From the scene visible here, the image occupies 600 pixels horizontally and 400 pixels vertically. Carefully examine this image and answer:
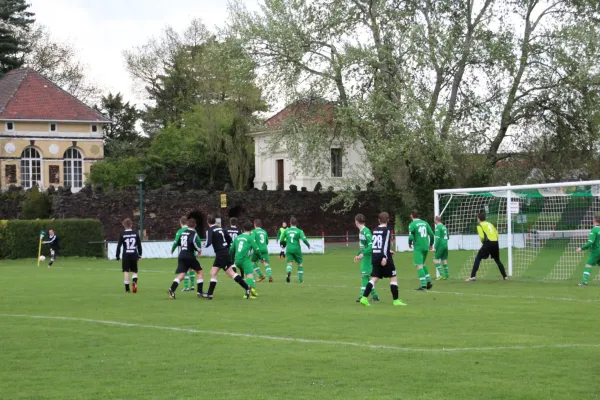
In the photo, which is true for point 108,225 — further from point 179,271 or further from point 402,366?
point 402,366

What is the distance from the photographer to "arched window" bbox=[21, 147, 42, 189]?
67688mm

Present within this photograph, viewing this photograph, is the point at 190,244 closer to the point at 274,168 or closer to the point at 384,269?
the point at 384,269

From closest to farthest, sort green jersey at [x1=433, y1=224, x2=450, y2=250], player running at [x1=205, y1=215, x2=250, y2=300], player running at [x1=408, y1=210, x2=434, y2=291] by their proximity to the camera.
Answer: player running at [x1=205, y1=215, x2=250, y2=300]
player running at [x1=408, y1=210, x2=434, y2=291]
green jersey at [x1=433, y1=224, x2=450, y2=250]

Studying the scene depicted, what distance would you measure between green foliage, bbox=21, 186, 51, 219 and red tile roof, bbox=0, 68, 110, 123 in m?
13.4

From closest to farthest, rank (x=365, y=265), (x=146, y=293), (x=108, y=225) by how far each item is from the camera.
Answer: (x=365, y=265)
(x=146, y=293)
(x=108, y=225)

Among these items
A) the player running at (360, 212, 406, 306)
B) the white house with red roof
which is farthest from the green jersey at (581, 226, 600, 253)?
the white house with red roof

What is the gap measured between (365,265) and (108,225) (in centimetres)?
3730

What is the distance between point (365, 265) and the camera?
20.7 meters

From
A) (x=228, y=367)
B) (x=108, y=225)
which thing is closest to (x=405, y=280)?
(x=228, y=367)

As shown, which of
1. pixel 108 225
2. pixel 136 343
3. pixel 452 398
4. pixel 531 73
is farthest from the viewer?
pixel 108 225

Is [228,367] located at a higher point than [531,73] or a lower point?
lower

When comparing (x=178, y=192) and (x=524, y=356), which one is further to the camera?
(x=178, y=192)

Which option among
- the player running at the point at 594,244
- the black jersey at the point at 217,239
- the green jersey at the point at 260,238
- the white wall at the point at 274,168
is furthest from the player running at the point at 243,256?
the white wall at the point at 274,168

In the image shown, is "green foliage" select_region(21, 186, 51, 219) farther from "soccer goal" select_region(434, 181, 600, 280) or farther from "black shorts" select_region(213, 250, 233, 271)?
"black shorts" select_region(213, 250, 233, 271)
